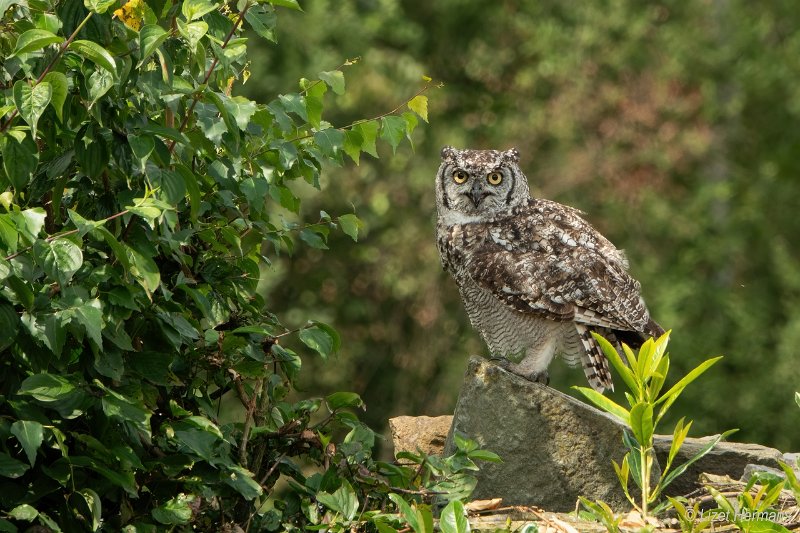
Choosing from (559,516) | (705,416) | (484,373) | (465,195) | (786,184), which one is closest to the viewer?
(559,516)

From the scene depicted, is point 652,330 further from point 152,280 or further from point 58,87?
point 58,87

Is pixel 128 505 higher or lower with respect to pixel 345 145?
lower

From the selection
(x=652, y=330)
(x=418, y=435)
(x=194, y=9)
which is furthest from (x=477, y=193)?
(x=194, y=9)

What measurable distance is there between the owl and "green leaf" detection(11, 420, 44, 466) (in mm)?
2438

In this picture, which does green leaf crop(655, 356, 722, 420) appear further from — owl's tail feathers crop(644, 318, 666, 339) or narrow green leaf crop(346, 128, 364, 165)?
owl's tail feathers crop(644, 318, 666, 339)

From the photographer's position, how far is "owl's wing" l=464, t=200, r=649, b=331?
4633 millimetres

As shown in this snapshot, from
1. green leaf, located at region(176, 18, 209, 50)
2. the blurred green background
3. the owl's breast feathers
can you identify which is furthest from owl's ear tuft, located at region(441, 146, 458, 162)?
the blurred green background

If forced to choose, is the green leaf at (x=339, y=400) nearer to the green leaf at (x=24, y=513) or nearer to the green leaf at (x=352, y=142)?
the green leaf at (x=352, y=142)

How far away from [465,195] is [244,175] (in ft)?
6.18

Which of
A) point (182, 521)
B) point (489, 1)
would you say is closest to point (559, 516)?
point (182, 521)

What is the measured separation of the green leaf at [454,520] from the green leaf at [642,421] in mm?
393

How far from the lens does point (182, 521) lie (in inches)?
111

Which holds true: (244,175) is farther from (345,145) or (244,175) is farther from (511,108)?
(511,108)

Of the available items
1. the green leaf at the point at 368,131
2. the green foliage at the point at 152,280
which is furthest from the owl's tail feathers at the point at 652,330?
the green leaf at the point at 368,131
